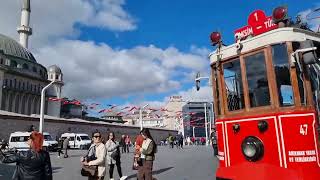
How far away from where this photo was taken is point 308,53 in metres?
5.30

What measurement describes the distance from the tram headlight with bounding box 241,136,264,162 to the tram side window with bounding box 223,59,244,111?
1.90 ft

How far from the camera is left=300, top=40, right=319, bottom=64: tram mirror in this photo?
17.2ft

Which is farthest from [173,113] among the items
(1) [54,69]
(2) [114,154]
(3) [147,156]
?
(3) [147,156]

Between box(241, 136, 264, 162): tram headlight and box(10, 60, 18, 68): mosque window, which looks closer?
box(241, 136, 264, 162): tram headlight

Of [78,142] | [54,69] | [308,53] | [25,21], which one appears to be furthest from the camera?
[54,69]

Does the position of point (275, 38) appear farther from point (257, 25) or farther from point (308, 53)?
point (257, 25)

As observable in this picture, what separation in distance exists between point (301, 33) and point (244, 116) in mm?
1515

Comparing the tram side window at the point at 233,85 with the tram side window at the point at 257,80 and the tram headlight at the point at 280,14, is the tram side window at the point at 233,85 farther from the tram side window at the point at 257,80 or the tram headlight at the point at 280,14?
the tram headlight at the point at 280,14

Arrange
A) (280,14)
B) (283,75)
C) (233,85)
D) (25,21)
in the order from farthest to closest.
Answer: (25,21) < (233,85) < (280,14) < (283,75)

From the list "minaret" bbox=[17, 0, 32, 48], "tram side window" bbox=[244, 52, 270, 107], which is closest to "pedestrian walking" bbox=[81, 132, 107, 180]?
"tram side window" bbox=[244, 52, 270, 107]

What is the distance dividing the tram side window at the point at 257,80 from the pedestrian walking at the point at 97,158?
344 cm

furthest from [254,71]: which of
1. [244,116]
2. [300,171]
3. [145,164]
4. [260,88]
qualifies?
[145,164]

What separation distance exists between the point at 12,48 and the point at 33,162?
8743 cm

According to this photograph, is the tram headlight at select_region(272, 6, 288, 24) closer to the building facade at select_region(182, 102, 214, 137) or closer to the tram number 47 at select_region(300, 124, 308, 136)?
the tram number 47 at select_region(300, 124, 308, 136)
